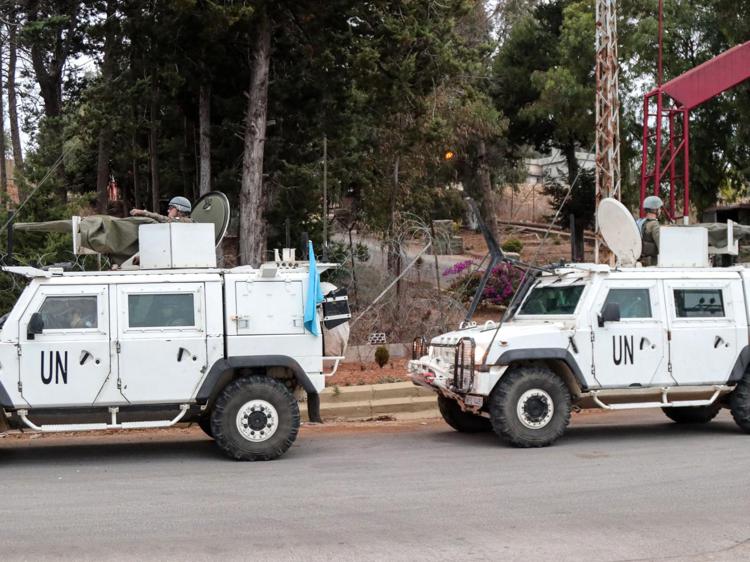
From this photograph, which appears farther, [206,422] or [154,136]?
[154,136]

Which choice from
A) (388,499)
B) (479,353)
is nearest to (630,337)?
(479,353)

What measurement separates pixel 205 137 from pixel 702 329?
1214 cm

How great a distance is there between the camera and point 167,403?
9.63m

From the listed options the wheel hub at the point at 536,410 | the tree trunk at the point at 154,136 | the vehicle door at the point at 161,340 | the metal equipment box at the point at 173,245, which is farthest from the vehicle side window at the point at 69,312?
the tree trunk at the point at 154,136

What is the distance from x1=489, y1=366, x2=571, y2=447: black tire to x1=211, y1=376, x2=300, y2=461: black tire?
2234 millimetres

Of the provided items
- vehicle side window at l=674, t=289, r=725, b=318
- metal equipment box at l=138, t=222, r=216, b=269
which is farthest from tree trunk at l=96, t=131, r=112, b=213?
vehicle side window at l=674, t=289, r=725, b=318

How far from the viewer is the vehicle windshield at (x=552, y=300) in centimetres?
1095

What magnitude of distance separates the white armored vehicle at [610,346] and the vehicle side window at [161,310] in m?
2.96

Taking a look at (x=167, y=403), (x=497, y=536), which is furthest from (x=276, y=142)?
(x=497, y=536)

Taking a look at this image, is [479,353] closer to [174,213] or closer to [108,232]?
[174,213]

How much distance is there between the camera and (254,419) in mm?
9711

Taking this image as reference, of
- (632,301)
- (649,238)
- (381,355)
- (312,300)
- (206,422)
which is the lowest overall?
(206,422)

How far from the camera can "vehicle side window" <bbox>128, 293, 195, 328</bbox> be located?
9672 millimetres

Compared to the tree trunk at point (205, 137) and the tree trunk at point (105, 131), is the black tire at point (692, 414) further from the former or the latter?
the tree trunk at point (105, 131)
